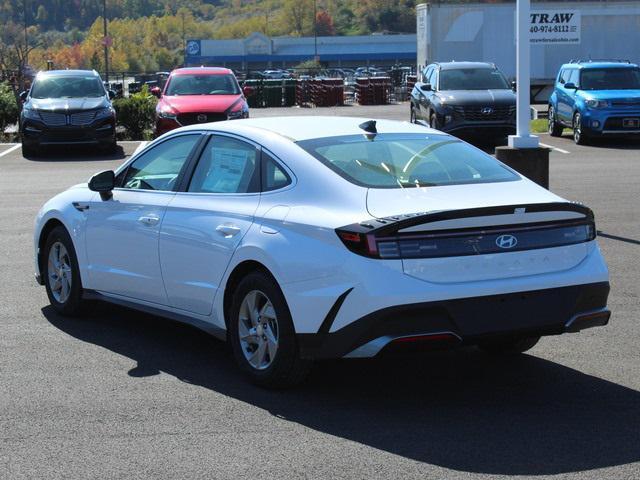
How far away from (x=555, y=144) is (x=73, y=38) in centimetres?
18478

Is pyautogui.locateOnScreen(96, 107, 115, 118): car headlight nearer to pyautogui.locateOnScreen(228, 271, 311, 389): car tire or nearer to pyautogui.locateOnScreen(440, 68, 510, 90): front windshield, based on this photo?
pyautogui.locateOnScreen(440, 68, 510, 90): front windshield

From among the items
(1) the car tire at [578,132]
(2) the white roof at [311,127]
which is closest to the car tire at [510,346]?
(2) the white roof at [311,127]

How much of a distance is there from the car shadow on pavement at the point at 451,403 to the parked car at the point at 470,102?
54.1 feet

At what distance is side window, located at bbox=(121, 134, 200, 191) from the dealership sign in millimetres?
34443

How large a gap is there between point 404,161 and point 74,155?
1854 cm

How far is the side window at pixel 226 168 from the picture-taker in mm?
6855

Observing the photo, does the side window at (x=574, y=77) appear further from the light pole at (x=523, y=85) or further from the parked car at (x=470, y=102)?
the light pole at (x=523, y=85)

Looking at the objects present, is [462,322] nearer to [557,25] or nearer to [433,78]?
[433,78]

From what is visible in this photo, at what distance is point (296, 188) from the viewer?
254 inches

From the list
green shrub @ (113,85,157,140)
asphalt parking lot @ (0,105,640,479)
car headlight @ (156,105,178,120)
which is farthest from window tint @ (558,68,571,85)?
asphalt parking lot @ (0,105,640,479)

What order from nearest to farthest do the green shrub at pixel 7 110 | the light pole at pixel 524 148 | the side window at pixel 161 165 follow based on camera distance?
the side window at pixel 161 165
the light pole at pixel 524 148
the green shrub at pixel 7 110

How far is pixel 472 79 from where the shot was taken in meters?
25.0

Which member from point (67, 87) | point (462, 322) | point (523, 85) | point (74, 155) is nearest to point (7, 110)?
point (67, 87)

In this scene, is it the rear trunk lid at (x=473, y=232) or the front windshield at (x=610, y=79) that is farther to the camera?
the front windshield at (x=610, y=79)
